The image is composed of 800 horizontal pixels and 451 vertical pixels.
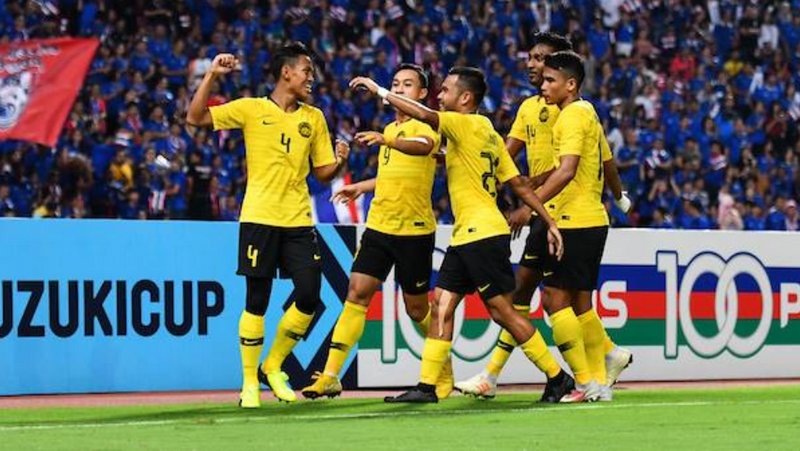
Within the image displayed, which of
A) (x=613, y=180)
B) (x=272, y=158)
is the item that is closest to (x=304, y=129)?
(x=272, y=158)

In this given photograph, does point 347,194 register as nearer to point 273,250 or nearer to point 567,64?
point 273,250

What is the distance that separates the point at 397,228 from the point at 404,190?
10.1 inches

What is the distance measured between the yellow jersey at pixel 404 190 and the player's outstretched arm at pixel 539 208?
737 mm

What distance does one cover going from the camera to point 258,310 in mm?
10961

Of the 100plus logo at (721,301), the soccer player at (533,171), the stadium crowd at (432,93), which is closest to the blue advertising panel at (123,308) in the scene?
the soccer player at (533,171)

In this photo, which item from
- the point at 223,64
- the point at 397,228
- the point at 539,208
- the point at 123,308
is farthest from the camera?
the point at 123,308

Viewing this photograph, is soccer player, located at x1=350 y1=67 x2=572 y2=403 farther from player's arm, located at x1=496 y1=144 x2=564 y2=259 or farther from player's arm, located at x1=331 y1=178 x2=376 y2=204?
player's arm, located at x1=331 y1=178 x2=376 y2=204

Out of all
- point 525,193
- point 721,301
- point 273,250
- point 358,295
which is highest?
point 525,193

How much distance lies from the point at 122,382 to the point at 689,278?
5.09 m

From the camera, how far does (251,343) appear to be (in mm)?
10945

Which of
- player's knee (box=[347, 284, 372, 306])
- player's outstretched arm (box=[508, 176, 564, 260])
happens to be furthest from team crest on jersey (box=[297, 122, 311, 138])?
player's outstretched arm (box=[508, 176, 564, 260])

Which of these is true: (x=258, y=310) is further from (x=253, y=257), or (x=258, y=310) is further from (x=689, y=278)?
(x=689, y=278)

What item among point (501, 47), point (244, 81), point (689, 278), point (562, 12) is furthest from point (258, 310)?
point (562, 12)

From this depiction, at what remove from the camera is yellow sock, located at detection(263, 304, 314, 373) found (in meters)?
11.2
